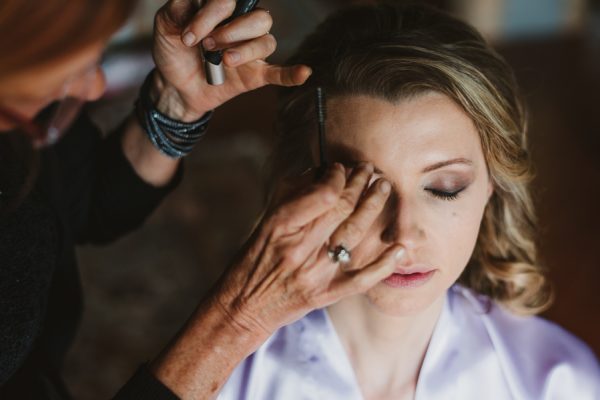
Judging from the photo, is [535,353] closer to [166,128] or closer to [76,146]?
[166,128]

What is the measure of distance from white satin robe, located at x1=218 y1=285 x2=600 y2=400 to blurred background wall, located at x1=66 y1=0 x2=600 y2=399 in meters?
0.50

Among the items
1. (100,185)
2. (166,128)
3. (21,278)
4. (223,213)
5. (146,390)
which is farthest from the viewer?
(223,213)

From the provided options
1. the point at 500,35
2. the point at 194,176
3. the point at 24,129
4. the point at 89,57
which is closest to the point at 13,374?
the point at 24,129

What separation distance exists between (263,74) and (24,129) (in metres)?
0.36

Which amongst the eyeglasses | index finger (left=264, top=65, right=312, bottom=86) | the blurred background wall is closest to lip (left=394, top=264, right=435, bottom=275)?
index finger (left=264, top=65, right=312, bottom=86)

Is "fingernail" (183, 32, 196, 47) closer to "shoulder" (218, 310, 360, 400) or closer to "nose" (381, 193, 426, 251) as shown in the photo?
"nose" (381, 193, 426, 251)

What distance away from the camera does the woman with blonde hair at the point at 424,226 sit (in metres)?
1.17

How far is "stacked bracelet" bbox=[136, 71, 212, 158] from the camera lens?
4.19ft

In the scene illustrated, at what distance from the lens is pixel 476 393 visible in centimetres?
135

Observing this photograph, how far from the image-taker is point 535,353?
138 cm

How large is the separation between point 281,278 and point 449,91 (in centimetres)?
46

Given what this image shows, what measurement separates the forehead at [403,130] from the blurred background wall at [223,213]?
666mm

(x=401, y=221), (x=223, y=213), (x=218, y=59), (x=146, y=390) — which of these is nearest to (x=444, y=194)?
(x=401, y=221)

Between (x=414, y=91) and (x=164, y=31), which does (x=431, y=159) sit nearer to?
(x=414, y=91)
